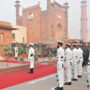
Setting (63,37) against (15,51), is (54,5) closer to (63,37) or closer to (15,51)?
(63,37)

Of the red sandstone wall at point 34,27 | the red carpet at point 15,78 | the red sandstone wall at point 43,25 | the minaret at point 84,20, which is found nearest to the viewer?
Answer: the red carpet at point 15,78

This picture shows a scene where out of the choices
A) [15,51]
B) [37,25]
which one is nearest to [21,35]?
[37,25]

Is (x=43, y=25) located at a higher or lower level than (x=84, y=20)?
lower

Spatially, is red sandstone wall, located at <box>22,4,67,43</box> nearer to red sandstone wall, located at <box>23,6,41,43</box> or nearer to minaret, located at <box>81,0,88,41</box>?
red sandstone wall, located at <box>23,6,41,43</box>

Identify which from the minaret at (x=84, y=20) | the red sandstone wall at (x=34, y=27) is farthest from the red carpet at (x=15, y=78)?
the minaret at (x=84, y=20)

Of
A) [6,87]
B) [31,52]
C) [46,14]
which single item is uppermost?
[46,14]

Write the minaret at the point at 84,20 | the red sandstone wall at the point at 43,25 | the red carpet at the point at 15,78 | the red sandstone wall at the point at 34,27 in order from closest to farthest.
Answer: the red carpet at the point at 15,78
the red sandstone wall at the point at 43,25
the red sandstone wall at the point at 34,27
the minaret at the point at 84,20

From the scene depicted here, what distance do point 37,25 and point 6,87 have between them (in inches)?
1522

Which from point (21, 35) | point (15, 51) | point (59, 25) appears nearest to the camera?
point (15, 51)

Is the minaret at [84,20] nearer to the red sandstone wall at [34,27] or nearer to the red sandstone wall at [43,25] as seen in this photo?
the red sandstone wall at [43,25]

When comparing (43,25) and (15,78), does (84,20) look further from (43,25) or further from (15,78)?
(15,78)

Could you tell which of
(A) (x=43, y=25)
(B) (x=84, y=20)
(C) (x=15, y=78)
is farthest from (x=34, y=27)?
(C) (x=15, y=78)

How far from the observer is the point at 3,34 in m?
19.0

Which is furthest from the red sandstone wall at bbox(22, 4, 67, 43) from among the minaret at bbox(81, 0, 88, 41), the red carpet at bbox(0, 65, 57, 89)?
the red carpet at bbox(0, 65, 57, 89)
